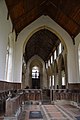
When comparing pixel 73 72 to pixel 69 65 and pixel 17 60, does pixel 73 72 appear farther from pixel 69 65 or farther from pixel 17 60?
pixel 17 60

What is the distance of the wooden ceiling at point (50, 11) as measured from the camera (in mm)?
8905

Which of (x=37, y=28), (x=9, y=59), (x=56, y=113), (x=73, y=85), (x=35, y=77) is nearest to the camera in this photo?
(x=56, y=113)

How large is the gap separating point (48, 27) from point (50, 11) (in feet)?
4.50

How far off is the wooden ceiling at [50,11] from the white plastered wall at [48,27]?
0.36 m

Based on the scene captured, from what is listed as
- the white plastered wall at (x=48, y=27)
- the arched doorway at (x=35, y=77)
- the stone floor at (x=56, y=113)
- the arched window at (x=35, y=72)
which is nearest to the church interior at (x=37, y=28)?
the white plastered wall at (x=48, y=27)

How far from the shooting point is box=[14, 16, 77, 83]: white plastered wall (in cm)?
1148

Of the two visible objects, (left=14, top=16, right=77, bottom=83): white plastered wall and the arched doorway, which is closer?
(left=14, top=16, right=77, bottom=83): white plastered wall

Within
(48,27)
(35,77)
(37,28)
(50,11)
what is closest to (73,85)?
(48,27)

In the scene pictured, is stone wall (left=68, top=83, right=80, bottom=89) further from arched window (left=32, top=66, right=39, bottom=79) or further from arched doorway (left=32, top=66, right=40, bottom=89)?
arched window (left=32, top=66, right=39, bottom=79)

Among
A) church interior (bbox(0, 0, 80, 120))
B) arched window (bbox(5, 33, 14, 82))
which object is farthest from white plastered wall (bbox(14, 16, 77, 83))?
arched window (bbox(5, 33, 14, 82))

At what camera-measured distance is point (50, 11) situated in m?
11.6

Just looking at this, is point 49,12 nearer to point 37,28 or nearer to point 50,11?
point 50,11

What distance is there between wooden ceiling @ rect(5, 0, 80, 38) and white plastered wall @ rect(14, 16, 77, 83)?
1.19ft

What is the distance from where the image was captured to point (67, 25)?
11695 mm
